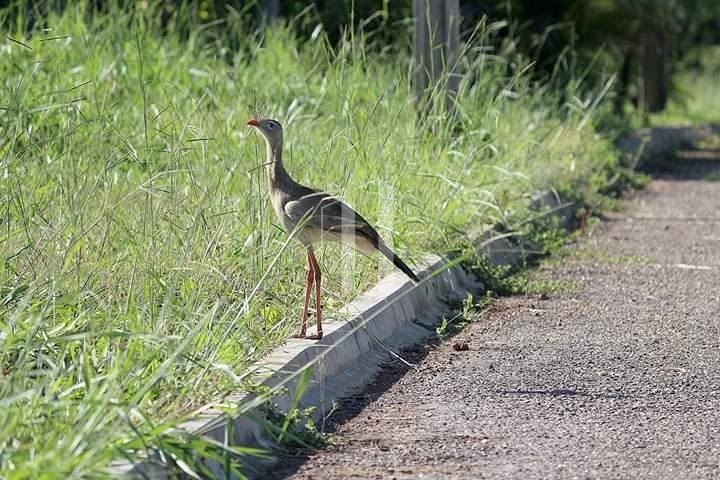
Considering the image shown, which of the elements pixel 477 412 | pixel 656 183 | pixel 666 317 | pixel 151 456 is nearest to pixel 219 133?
pixel 666 317

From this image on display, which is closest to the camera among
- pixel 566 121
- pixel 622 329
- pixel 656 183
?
pixel 622 329

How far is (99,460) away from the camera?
14.7ft

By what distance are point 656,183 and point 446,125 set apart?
6019 millimetres

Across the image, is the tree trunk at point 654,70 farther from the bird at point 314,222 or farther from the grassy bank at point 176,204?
the bird at point 314,222

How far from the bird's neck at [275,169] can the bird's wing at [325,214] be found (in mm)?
196

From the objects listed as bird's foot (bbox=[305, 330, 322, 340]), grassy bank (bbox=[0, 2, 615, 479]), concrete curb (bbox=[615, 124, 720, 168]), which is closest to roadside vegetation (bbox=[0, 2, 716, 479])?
grassy bank (bbox=[0, 2, 615, 479])

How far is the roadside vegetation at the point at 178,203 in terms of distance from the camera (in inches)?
A: 201

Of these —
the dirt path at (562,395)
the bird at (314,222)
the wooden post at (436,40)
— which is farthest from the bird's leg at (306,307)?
the wooden post at (436,40)

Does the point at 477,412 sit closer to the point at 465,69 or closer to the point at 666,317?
the point at 666,317

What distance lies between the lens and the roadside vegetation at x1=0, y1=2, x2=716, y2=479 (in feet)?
16.7

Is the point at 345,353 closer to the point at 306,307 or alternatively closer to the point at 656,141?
the point at 306,307

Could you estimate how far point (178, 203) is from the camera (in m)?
7.32

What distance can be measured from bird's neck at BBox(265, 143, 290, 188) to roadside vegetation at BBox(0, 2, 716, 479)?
85 mm

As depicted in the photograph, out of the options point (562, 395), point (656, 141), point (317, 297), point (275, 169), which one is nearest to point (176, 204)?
point (275, 169)
